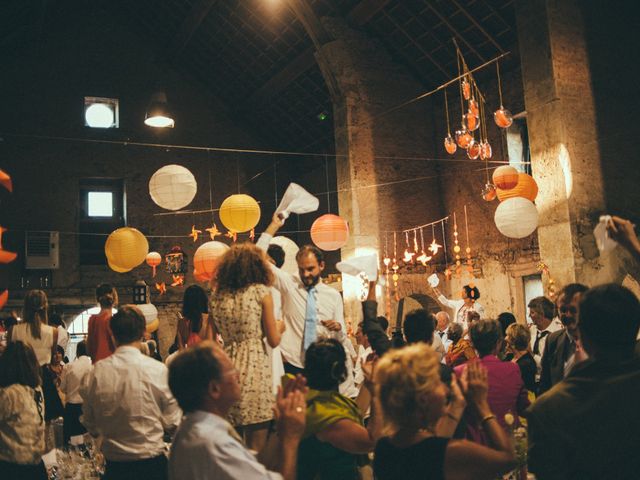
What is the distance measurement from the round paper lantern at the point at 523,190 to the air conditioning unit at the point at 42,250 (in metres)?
9.65

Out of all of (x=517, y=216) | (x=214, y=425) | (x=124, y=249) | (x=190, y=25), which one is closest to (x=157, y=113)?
(x=124, y=249)

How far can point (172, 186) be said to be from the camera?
8648mm

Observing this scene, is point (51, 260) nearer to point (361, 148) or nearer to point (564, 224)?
point (361, 148)

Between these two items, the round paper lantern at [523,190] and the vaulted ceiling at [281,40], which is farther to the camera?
the vaulted ceiling at [281,40]

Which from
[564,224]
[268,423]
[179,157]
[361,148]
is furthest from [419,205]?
[268,423]

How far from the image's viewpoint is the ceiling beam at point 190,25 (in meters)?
13.4

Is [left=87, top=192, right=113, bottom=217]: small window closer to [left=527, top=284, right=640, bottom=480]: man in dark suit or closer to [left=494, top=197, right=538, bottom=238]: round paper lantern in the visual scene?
[left=494, top=197, right=538, bottom=238]: round paper lantern

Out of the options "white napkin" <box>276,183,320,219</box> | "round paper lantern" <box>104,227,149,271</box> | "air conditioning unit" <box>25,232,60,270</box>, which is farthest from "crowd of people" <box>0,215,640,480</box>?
"air conditioning unit" <box>25,232,60,270</box>

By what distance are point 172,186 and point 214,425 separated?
22.9 feet

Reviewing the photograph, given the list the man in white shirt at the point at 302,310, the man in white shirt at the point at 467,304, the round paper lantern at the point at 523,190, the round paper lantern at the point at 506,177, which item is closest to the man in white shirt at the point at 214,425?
the man in white shirt at the point at 302,310

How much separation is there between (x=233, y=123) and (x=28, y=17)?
4.88 m

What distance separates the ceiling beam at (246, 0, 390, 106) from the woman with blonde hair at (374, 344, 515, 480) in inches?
404

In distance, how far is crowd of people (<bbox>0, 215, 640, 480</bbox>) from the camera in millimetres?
1868

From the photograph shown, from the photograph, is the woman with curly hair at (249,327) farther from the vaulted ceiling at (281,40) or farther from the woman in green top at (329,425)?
the vaulted ceiling at (281,40)
